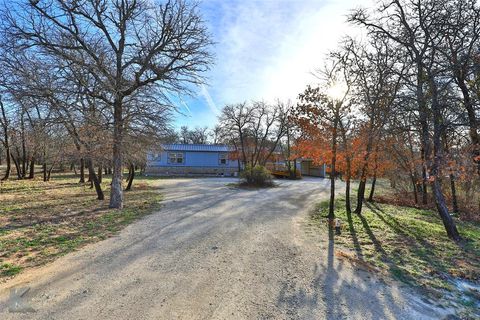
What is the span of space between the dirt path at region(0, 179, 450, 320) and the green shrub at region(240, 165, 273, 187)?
12252mm

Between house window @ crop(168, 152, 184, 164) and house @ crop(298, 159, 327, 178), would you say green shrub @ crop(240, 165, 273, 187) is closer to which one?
house window @ crop(168, 152, 184, 164)

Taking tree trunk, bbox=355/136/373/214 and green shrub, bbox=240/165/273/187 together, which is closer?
tree trunk, bbox=355/136/373/214

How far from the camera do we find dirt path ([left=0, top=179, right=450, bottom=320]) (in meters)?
2.88

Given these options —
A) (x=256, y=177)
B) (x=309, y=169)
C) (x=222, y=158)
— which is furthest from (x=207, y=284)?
(x=309, y=169)

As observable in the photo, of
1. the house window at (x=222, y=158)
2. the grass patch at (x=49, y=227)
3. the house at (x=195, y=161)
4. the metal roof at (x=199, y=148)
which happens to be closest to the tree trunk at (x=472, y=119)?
the grass patch at (x=49, y=227)

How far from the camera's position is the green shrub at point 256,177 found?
18.1m

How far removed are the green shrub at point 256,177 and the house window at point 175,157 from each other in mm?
14228

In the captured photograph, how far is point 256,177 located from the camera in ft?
59.4

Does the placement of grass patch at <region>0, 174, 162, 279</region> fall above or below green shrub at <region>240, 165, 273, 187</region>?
below

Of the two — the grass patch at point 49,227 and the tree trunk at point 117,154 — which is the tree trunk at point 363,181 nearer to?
the grass patch at point 49,227

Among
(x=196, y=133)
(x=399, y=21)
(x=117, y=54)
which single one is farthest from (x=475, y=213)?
(x=196, y=133)

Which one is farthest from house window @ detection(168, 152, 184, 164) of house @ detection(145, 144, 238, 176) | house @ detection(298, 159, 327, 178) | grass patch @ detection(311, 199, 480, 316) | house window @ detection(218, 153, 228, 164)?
grass patch @ detection(311, 199, 480, 316)

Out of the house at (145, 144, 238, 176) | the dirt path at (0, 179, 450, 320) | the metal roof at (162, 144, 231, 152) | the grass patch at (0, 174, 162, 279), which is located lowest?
the dirt path at (0, 179, 450, 320)

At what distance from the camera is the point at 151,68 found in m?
8.72
